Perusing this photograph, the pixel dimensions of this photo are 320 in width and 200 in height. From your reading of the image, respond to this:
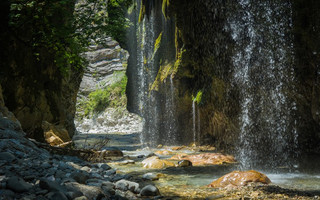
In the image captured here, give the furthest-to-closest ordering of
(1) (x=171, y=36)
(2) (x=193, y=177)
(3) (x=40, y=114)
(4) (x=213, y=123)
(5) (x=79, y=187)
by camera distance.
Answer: (1) (x=171, y=36) → (4) (x=213, y=123) → (3) (x=40, y=114) → (2) (x=193, y=177) → (5) (x=79, y=187)

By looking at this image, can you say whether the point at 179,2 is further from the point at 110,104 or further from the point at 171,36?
the point at 110,104

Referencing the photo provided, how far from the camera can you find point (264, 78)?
735cm


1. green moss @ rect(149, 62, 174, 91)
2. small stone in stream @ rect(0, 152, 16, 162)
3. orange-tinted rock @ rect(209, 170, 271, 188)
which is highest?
green moss @ rect(149, 62, 174, 91)

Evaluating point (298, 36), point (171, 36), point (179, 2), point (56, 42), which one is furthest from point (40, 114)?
point (171, 36)

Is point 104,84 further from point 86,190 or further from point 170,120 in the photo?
point 86,190

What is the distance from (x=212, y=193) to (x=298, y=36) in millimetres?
4917

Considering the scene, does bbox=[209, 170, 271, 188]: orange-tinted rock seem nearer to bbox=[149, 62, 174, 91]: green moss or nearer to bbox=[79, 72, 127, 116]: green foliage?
bbox=[149, 62, 174, 91]: green moss

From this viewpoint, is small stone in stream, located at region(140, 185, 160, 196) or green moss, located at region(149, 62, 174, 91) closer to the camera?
small stone in stream, located at region(140, 185, 160, 196)

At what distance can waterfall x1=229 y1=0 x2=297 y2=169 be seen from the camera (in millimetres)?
6910

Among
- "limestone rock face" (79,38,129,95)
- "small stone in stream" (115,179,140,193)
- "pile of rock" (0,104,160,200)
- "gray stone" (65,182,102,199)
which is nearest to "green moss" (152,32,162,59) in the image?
"pile of rock" (0,104,160,200)

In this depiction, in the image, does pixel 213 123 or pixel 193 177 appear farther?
pixel 213 123

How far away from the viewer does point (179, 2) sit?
9938 millimetres

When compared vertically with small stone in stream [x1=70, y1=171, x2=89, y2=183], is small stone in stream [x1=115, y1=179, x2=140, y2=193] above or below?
below

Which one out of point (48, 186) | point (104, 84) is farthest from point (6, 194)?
point (104, 84)
